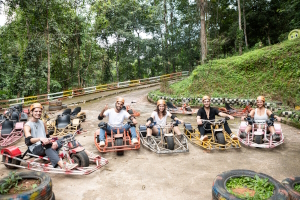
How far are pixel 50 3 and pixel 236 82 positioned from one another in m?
17.1

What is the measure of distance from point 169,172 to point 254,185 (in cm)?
185

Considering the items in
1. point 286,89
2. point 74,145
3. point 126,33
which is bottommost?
point 74,145

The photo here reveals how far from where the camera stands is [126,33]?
79.1 feet

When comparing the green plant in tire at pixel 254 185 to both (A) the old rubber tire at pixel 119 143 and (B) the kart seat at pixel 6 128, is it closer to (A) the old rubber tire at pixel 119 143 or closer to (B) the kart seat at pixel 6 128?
(A) the old rubber tire at pixel 119 143

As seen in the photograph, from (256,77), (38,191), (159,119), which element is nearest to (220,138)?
(159,119)

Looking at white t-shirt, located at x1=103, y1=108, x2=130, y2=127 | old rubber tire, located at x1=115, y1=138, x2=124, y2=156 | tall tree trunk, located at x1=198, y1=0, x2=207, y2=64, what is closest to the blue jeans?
white t-shirt, located at x1=103, y1=108, x2=130, y2=127

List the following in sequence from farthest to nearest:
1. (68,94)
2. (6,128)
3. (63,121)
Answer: (68,94) → (63,121) → (6,128)

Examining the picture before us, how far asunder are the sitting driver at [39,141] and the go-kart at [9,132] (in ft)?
9.62

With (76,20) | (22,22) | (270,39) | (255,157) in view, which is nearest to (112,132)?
(255,157)

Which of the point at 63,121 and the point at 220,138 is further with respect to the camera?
the point at 63,121

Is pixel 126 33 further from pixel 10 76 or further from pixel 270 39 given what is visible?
pixel 270 39

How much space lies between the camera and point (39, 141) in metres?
4.48

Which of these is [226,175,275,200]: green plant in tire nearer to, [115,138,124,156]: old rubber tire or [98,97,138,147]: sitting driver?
[115,138,124,156]: old rubber tire

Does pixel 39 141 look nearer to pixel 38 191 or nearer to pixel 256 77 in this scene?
pixel 38 191
